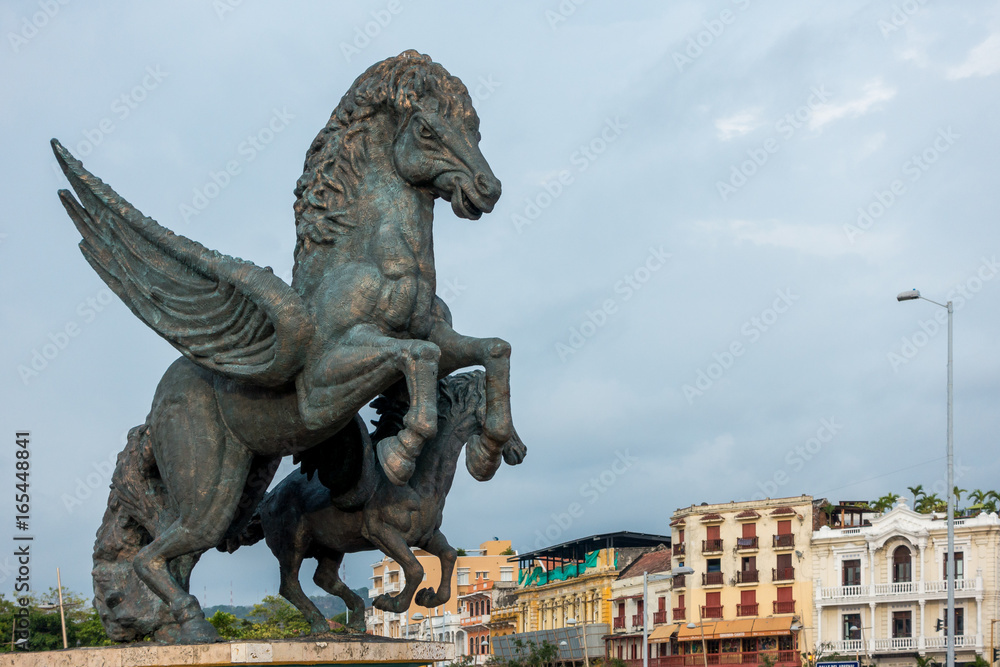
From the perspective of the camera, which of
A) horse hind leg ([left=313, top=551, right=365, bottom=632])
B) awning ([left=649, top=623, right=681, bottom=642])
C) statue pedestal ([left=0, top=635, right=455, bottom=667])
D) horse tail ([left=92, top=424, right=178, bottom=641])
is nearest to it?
statue pedestal ([left=0, top=635, right=455, bottom=667])

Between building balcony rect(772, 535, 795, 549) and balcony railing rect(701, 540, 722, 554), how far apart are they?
9.25 ft

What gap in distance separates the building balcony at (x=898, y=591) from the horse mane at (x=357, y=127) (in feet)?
170

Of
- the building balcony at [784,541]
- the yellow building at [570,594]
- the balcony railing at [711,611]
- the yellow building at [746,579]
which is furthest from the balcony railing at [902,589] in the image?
the yellow building at [570,594]

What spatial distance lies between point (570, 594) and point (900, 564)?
21577 millimetres

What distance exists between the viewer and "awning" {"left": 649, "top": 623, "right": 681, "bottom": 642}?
215 feet

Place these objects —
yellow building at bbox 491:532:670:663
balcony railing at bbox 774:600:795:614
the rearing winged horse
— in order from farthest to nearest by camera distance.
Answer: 1. yellow building at bbox 491:532:670:663
2. balcony railing at bbox 774:600:795:614
3. the rearing winged horse

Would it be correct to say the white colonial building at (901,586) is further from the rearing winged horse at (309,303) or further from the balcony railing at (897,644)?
the rearing winged horse at (309,303)

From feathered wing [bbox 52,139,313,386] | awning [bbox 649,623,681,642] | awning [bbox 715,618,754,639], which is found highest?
feathered wing [bbox 52,139,313,386]

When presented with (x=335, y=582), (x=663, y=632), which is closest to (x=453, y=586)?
(x=663, y=632)

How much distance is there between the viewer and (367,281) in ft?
30.5

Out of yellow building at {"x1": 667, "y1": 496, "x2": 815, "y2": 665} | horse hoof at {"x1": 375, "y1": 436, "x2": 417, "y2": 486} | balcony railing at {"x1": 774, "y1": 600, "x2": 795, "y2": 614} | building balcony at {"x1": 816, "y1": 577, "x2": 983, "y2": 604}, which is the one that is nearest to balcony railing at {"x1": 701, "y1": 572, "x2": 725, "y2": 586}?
yellow building at {"x1": 667, "y1": 496, "x2": 815, "y2": 665}

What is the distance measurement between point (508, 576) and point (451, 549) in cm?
8722

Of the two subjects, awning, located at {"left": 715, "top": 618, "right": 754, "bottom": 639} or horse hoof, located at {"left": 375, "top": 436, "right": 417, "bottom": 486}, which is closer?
horse hoof, located at {"left": 375, "top": 436, "right": 417, "bottom": 486}

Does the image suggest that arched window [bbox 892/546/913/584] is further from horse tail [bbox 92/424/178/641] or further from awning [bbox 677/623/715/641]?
horse tail [bbox 92/424/178/641]
